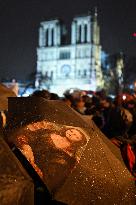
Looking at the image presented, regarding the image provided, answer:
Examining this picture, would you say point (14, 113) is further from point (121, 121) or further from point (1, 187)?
point (121, 121)

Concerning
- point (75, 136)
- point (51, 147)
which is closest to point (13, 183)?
point (51, 147)

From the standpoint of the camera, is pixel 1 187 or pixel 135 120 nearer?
pixel 1 187

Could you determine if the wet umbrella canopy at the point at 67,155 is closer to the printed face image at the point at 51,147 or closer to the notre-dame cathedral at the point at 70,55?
the printed face image at the point at 51,147

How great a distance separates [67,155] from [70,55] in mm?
101800

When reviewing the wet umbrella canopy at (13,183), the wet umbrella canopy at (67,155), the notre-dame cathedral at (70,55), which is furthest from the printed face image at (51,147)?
the notre-dame cathedral at (70,55)

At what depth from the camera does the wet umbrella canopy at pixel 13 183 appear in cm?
194

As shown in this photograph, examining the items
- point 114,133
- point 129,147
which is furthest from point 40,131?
point 114,133

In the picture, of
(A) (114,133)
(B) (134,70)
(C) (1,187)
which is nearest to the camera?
(C) (1,187)

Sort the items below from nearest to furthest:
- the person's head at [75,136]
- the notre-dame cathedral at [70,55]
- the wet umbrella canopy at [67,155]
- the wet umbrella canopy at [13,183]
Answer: the wet umbrella canopy at [13,183] → the wet umbrella canopy at [67,155] → the person's head at [75,136] → the notre-dame cathedral at [70,55]

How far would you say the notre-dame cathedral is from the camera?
325ft

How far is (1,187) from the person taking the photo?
191 cm

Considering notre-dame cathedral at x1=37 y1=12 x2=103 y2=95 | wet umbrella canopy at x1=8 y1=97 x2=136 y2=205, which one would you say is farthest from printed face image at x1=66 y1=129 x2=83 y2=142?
notre-dame cathedral at x1=37 y1=12 x2=103 y2=95

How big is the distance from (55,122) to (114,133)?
2785 millimetres

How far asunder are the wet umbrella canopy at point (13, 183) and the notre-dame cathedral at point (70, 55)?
9396 centimetres
